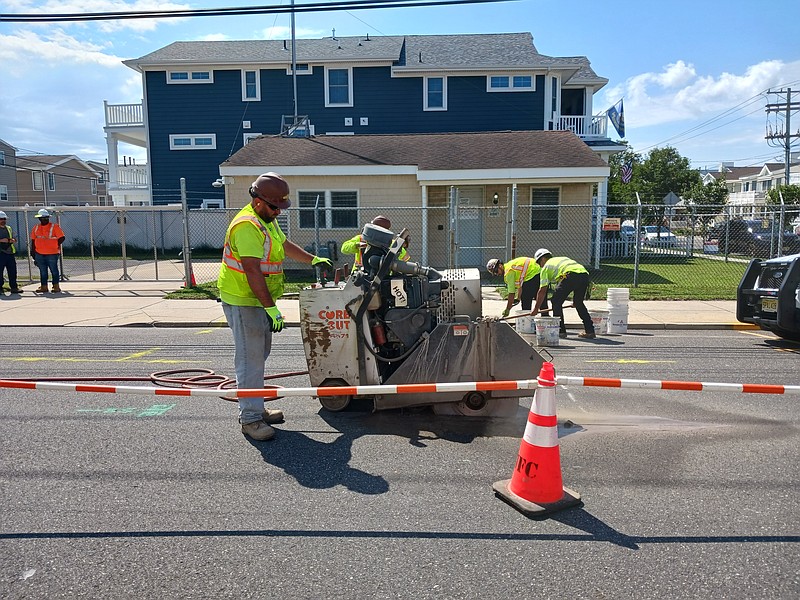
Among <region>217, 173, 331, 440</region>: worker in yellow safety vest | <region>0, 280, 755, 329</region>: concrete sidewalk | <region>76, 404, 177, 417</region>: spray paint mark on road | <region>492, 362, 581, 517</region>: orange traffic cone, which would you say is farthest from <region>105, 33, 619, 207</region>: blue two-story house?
<region>492, 362, 581, 517</region>: orange traffic cone

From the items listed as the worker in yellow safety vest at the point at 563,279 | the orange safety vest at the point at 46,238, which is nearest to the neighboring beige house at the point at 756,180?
the worker in yellow safety vest at the point at 563,279

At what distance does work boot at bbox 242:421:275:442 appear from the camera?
15.9ft

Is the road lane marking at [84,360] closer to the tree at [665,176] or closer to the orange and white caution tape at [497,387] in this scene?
the orange and white caution tape at [497,387]

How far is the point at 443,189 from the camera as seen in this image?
62.6 feet

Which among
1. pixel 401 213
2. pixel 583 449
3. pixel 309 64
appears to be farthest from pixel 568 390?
pixel 309 64

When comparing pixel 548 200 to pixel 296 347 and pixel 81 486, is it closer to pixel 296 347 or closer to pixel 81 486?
pixel 296 347

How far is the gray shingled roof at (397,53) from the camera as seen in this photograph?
26.2 m

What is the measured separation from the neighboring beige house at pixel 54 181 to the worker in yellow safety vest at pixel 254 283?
4656 cm

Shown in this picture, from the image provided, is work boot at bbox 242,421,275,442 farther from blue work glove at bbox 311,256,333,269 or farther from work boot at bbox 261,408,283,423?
blue work glove at bbox 311,256,333,269

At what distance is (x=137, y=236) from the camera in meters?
27.0

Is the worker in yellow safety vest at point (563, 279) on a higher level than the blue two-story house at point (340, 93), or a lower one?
lower

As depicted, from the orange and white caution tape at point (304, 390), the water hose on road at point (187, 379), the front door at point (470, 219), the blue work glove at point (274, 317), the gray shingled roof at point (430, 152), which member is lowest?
the water hose on road at point (187, 379)

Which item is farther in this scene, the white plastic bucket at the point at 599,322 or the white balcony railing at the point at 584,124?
the white balcony railing at the point at 584,124

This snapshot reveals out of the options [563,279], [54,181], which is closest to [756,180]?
[54,181]
